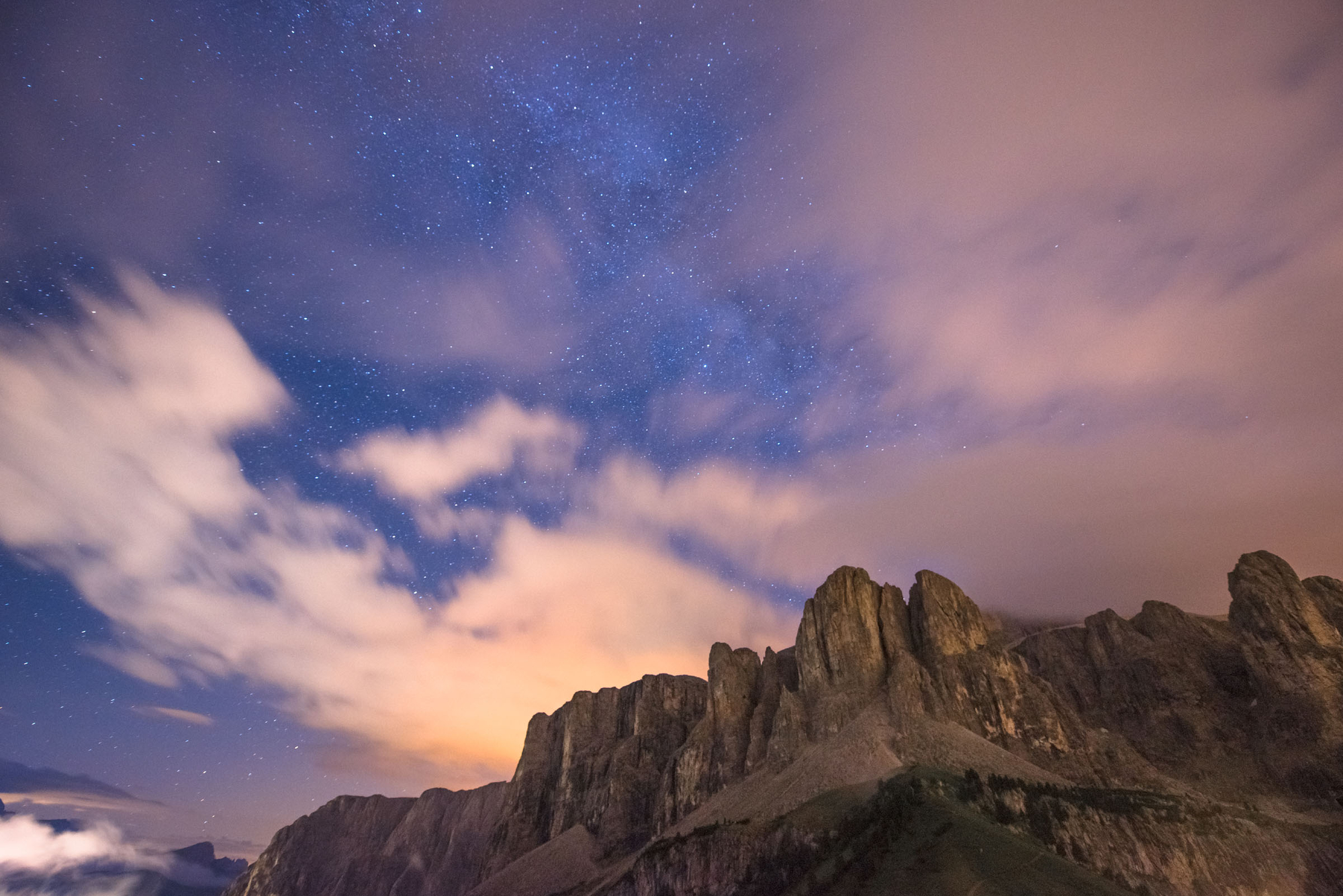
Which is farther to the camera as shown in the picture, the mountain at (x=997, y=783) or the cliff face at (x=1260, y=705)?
the cliff face at (x=1260, y=705)

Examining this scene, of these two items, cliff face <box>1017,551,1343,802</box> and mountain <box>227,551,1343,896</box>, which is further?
cliff face <box>1017,551,1343,802</box>

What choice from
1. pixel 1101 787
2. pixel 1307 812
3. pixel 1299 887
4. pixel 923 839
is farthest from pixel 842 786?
pixel 1307 812

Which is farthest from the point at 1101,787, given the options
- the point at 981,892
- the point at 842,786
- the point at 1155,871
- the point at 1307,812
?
the point at 981,892

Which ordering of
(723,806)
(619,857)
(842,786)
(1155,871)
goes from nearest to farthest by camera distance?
1. (1155,871)
2. (842,786)
3. (723,806)
4. (619,857)

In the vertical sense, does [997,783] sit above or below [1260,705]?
below

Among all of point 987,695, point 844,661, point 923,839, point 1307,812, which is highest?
point 844,661

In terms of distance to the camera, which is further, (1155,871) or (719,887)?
(719,887)

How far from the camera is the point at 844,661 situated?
190875 millimetres

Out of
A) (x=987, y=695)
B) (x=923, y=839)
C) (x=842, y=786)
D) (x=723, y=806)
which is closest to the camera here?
(x=923, y=839)

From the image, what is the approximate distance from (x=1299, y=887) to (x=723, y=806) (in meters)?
115

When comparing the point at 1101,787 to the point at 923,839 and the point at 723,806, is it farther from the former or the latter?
the point at 723,806

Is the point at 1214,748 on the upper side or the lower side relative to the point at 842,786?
upper

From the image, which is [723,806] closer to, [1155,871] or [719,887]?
[719,887]

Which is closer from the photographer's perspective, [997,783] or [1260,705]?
[997,783]
